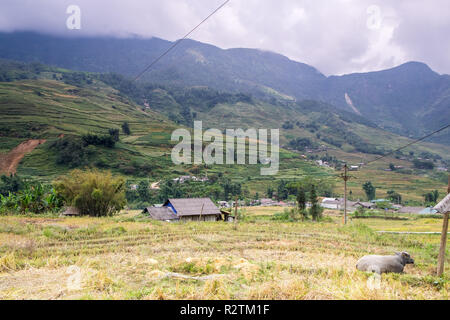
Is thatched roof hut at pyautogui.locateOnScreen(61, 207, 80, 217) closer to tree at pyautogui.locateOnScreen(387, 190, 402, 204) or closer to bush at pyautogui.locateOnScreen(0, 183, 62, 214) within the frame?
bush at pyautogui.locateOnScreen(0, 183, 62, 214)

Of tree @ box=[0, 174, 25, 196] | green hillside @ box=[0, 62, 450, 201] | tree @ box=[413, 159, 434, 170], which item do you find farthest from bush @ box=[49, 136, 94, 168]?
tree @ box=[413, 159, 434, 170]

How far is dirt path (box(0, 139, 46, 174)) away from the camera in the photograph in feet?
Answer: 137

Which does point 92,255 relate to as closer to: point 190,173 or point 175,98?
point 190,173

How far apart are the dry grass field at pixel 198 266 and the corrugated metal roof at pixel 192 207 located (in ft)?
26.8

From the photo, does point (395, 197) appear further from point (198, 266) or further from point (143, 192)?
point (198, 266)

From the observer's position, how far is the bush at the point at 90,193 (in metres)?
22.6

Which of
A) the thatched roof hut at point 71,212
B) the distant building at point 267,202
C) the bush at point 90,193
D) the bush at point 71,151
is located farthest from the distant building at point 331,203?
the bush at point 71,151

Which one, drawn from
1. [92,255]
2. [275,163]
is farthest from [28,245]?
[275,163]

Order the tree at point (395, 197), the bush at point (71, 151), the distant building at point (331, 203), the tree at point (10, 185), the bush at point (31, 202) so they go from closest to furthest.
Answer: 1. the bush at point (31, 202)
2. the tree at point (10, 185)
3. the bush at point (71, 151)
4. the distant building at point (331, 203)
5. the tree at point (395, 197)

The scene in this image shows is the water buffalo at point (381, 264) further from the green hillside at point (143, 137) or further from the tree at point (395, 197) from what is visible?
the tree at point (395, 197)

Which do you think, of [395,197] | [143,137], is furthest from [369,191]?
[143,137]

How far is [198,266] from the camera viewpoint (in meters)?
6.97

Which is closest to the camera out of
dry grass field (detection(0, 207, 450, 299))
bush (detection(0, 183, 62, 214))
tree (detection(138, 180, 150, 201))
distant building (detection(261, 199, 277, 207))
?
dry grass field (detection(0, 207, 450, 299))

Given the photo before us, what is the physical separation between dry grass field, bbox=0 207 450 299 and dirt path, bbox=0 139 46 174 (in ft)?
114
